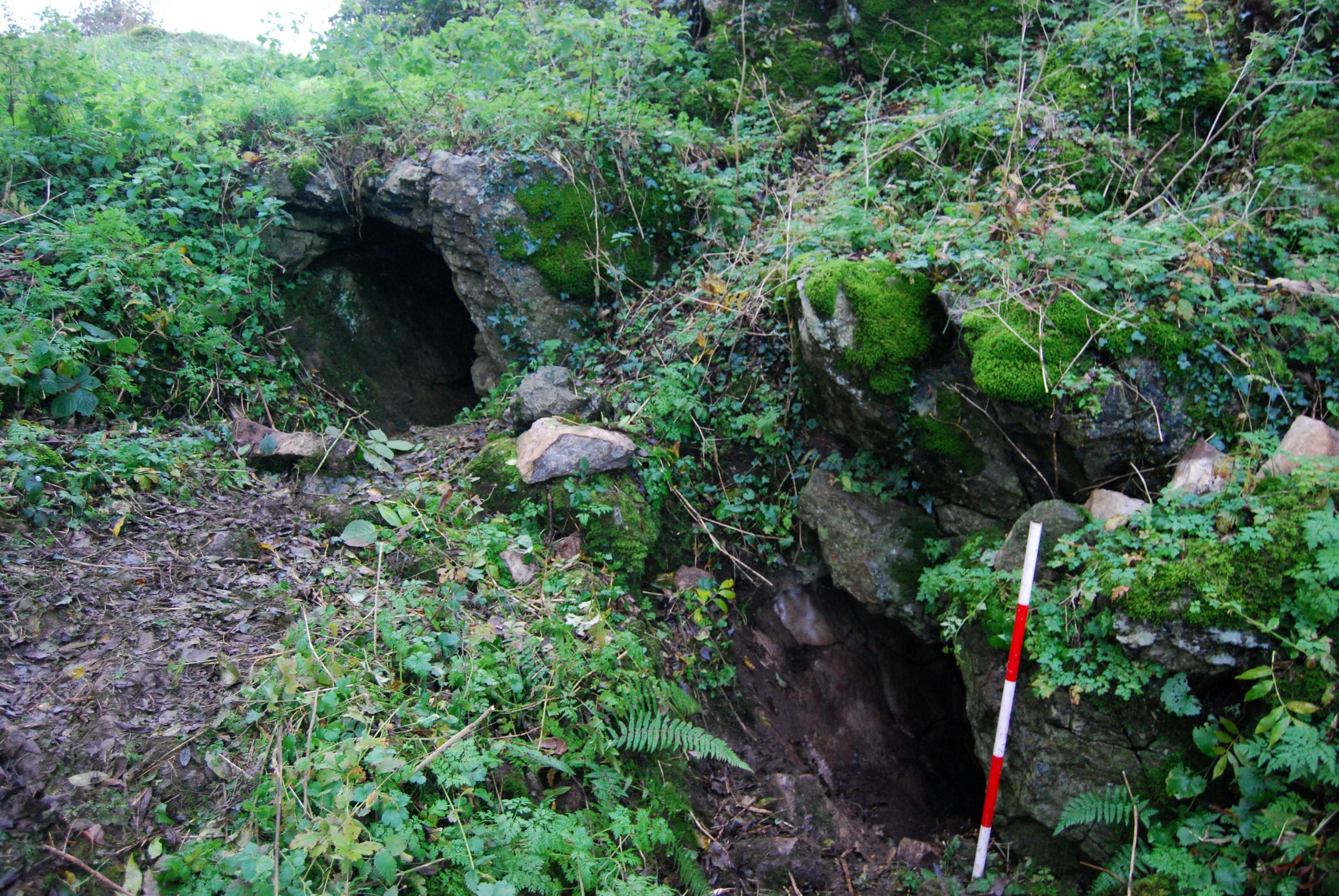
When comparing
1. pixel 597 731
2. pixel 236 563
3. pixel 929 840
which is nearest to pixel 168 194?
pixel 236 563

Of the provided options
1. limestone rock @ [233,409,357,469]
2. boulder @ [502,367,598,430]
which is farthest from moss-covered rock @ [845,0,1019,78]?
limestone rock @ [233,409,357,469]

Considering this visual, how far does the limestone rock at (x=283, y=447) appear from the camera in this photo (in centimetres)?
473

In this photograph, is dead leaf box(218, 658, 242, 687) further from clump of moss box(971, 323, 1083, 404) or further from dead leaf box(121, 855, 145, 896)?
clump of moss box(971, 323, 1083, 404)

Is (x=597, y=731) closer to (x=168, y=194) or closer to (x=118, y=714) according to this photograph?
(x=118, y=714)

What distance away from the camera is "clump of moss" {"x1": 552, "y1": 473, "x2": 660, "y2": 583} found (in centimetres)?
462

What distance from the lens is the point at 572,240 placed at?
6.35 meters

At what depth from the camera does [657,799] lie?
354 centimetres

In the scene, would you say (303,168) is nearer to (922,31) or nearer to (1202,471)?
(922,31)

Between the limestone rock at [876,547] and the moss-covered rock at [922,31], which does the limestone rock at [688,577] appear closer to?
the limestone rock at [876,547]

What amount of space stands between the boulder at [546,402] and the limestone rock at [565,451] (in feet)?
0.43

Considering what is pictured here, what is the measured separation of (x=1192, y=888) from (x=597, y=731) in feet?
8.85

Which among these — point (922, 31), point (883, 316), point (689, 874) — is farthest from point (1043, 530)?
point (922, 31)

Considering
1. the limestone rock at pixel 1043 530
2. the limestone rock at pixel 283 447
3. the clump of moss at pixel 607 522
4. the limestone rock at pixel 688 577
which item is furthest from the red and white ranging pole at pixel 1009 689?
the limestone rock at pixel 283 447

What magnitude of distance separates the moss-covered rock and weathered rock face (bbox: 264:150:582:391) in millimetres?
4030
